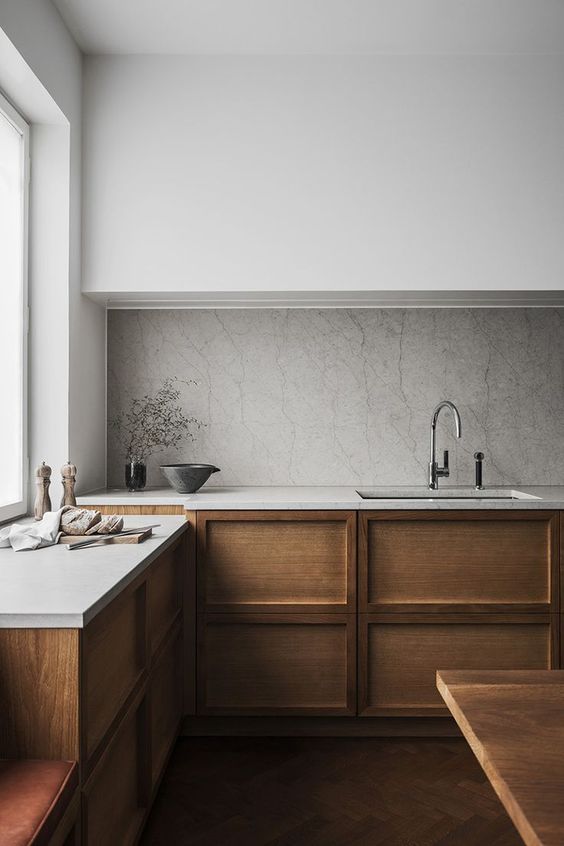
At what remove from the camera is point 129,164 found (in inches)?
111

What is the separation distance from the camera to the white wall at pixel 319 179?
9.20 feet

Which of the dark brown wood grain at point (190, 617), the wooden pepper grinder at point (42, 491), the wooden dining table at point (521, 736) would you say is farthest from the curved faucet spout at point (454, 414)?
the wooden dining table at point (521, 736)

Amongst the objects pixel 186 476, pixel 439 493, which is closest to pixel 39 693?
pixel 186 476

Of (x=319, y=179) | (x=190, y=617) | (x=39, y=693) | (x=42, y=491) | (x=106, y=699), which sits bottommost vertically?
(x=190, y=617)

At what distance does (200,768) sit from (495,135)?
272cm

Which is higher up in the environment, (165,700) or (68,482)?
(68,482)

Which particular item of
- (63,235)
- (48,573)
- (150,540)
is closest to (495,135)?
(63,235)

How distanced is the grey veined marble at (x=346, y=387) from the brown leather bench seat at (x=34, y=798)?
202 cm

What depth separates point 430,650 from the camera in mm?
2547

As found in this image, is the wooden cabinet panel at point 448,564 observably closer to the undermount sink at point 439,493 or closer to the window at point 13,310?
the undermount sink at point 439,493

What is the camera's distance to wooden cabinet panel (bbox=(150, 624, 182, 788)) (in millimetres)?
2018

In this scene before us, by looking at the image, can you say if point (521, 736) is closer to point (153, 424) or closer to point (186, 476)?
point (186, 476)

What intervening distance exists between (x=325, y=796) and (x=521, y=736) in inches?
56.9

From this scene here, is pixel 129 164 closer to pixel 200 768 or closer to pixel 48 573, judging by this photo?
pixel 48 573
